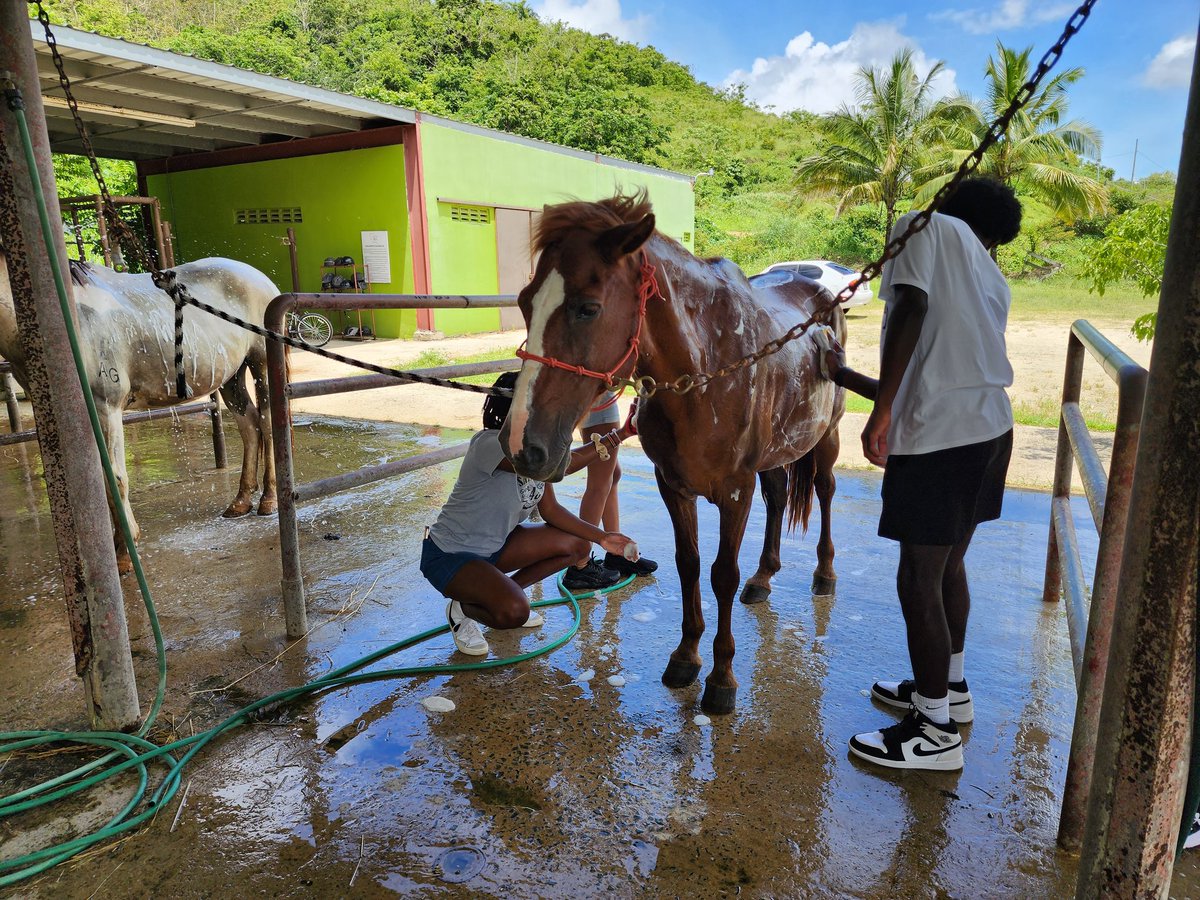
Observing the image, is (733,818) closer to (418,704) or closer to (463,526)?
(418,704)

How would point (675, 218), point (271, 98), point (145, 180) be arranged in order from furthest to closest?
point (675, 218) < point (145, 180) < point (271, 98)

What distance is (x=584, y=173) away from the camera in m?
20.3

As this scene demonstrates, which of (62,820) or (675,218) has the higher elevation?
(675,218)

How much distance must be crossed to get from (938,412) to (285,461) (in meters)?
2.54

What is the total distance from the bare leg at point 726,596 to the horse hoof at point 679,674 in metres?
0.06

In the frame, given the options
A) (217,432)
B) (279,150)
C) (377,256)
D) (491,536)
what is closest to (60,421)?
(491,536)

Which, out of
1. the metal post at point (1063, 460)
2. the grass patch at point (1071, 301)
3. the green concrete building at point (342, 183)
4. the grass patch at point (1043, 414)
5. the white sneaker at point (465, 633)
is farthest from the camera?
the grass patch at point (1071, 301)

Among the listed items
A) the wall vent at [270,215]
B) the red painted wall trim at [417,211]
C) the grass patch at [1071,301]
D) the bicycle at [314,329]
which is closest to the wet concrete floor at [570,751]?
the bicycle at [314,329]

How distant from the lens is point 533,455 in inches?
86.0

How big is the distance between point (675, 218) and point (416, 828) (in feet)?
77.6

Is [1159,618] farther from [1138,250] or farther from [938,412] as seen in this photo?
[1138,250]

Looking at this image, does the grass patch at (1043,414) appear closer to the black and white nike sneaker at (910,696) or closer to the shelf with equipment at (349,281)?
the black and white nike sneaker at (910,696)

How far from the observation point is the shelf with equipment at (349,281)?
1667 centimetres

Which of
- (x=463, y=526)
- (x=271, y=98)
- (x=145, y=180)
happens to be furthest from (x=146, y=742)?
(x=145, y=180)
